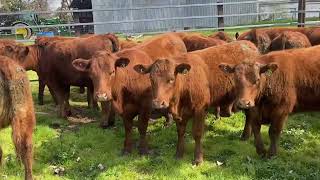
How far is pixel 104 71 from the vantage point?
7887 mm

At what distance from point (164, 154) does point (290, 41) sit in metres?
4.33

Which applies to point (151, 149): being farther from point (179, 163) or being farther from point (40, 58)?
point (40, 58)

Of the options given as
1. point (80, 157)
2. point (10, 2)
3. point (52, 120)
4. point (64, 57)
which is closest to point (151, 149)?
point (80, 157)

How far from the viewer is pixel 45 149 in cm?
835

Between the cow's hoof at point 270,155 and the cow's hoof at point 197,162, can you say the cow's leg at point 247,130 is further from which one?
the cow's hoof at point 197,162

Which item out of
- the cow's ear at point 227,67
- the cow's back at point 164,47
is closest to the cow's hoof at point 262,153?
the cow's ear at point 227,67

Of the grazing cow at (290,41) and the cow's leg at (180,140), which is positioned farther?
the grazing cow at (290,41)

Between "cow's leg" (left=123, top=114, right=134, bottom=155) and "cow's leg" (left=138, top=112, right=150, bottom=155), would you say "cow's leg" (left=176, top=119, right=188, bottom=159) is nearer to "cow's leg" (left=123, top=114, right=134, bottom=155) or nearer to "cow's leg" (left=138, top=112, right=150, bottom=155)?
"cow's leg" (left=138, top=112, right=150, bottom=155)

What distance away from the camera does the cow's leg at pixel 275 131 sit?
748cm

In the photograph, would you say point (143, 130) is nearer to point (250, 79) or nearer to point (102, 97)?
point (102, 97)

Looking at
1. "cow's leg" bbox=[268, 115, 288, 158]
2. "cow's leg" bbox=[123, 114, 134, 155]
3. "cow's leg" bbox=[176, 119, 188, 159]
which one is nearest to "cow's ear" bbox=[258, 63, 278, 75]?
"cow's leg" bbox=[268, 115, 288, 158]

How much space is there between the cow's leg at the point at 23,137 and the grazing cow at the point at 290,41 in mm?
6412

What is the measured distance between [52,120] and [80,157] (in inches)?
84.7

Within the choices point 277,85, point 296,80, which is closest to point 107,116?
point 277,85
